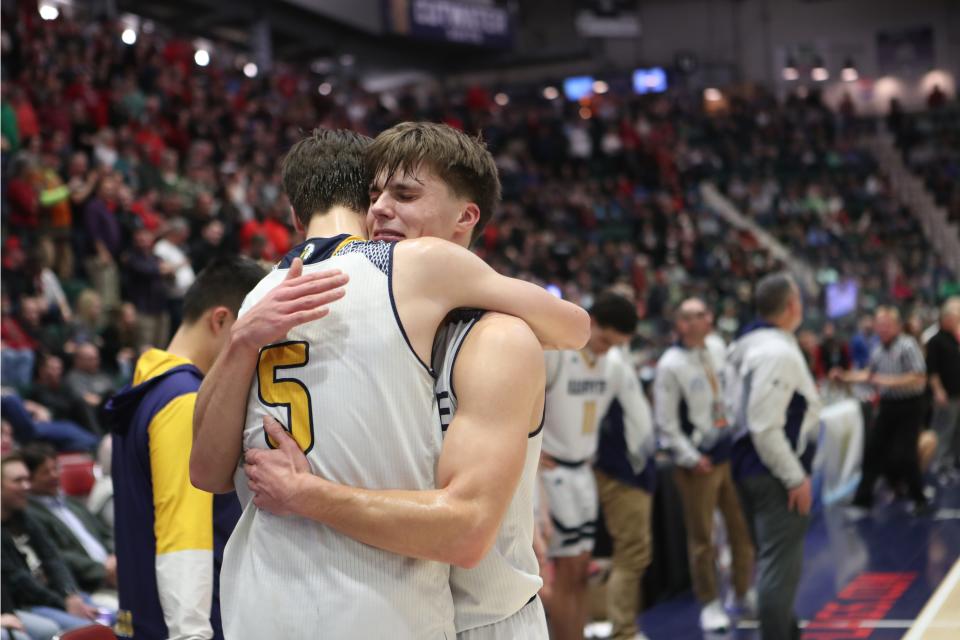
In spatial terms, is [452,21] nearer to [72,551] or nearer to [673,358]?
[673,358]

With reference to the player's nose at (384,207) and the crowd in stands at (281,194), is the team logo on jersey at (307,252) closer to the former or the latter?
the player's nose at (384,207)

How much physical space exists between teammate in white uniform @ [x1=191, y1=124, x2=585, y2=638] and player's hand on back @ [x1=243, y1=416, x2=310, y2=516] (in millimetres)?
14

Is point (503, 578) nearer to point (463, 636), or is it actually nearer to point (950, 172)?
point (463, 636)

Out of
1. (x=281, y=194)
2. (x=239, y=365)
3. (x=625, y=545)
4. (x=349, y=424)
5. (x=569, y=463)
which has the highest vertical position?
(x=281, y=194)

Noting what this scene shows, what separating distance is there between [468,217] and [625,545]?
4.29m

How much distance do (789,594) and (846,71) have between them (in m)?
27.5

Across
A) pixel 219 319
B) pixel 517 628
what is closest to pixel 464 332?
pixel 517 628

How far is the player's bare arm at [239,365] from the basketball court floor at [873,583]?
3304mm

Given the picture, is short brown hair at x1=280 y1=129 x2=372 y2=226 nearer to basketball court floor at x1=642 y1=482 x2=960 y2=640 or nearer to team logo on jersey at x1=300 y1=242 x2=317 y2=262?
team logo on jersey at x1=300 y1=242 x2=317 y2=262

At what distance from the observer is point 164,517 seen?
2.88 meters

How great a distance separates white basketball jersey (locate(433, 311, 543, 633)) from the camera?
2096 mm

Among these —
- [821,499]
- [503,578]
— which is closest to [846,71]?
[821,499]

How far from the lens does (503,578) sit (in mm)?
2170

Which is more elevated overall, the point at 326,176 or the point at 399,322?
the point at 326,176
